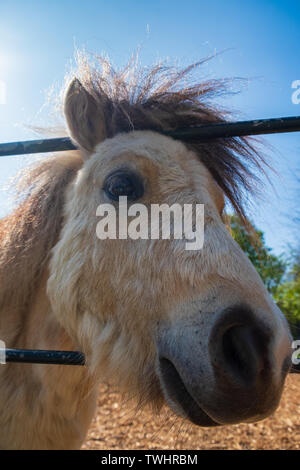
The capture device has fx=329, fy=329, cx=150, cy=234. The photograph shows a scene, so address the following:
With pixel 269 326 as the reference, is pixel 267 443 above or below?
below

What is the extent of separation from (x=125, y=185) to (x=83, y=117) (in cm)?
55

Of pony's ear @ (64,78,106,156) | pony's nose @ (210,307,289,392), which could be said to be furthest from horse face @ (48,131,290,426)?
pony's ear @ (64,78,106,156)

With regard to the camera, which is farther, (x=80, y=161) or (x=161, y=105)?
(x=80, y=161)

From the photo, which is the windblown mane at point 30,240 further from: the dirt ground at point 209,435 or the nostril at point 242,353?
the dirt ground at point 209,435

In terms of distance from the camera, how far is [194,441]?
4.48m

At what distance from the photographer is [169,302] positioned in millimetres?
1292

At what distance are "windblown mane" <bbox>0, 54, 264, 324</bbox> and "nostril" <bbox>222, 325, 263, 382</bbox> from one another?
1090 millimetres

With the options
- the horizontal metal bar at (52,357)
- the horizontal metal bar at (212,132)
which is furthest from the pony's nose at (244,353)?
the horizontal metal bar at (212,132)

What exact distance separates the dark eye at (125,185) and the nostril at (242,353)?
2.57ft

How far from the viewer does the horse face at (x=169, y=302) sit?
112 cm

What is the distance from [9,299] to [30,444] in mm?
827

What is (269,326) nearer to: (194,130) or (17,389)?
(194,130)
